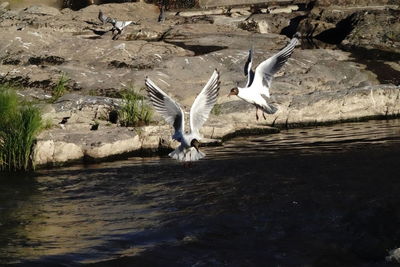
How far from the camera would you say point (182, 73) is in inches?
688

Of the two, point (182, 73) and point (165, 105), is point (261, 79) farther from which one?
point (182, 73)

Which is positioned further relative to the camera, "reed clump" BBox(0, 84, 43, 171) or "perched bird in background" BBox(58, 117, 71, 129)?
"perched bird in background" BBox(58, 117, 71, 129)

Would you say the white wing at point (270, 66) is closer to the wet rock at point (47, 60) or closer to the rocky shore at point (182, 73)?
the rocky shore at point (182, 73)

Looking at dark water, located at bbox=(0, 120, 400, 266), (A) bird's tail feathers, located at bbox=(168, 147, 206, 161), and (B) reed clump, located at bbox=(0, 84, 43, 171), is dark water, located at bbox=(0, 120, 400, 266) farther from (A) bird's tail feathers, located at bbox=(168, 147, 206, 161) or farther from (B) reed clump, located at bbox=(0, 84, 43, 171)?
(B) reed clump, located at bbox=(0, 84, 43, 171)

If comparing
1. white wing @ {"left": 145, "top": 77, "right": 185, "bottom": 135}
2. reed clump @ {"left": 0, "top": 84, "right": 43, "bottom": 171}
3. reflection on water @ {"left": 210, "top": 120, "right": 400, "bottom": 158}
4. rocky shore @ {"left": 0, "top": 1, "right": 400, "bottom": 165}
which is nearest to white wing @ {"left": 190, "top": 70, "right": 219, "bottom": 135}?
white wing @ {"left": 145, "top": 77, "right": 185, "bottom": 135}

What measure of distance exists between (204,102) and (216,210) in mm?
2207

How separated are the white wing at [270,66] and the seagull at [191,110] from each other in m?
1.62

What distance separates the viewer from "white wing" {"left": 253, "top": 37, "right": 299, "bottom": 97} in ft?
37.9

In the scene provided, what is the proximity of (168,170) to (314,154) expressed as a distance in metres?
2.66

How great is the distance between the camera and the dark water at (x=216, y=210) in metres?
7.11

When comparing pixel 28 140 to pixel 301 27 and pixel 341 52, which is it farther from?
pixel 301 27

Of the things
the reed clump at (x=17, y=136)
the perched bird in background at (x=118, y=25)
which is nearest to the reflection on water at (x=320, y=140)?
the reed clump at (x=17, y=136)

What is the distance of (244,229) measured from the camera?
790 cm

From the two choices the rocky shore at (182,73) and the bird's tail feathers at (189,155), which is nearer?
the bird's tail feathers at (189,155)
